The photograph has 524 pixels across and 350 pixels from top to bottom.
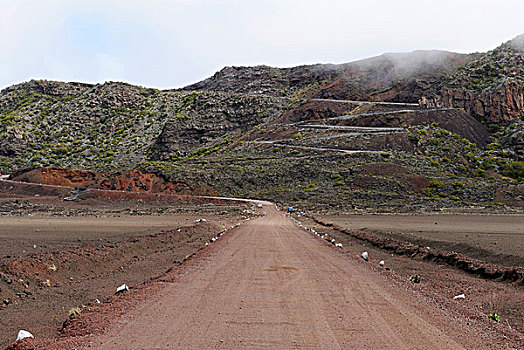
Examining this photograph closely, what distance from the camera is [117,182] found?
6419 centimetres

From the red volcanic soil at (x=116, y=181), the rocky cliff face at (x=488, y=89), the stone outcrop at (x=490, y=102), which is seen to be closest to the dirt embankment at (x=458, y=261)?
the red volcanic soil at (x=116, y=181)

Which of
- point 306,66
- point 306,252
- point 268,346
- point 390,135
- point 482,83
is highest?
point 306,66

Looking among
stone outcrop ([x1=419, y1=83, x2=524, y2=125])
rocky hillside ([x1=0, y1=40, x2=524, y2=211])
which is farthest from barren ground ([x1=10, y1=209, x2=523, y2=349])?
stone outcrop ([x1=419, y1=83, x2=524, y2=125])

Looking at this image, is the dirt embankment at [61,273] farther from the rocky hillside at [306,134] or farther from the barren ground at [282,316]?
the rocky hillside at [306,134]

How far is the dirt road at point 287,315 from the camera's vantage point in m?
5.79

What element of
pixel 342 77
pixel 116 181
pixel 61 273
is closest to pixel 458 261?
pixel 61 273

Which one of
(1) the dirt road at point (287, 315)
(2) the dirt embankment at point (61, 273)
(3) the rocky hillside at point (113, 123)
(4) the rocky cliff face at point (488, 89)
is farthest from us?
(3) the rocky hillside at point (113, 123)

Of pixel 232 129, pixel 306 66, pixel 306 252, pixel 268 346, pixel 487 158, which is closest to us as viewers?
pixel 268 346

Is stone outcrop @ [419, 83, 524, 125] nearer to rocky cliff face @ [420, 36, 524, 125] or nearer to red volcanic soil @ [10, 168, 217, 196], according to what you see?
rocky cliff face @ [420, 36, 524, 125]

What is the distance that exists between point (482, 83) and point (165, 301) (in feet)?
363

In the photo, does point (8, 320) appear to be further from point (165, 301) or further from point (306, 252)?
point (306, 252)

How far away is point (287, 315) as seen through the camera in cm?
711

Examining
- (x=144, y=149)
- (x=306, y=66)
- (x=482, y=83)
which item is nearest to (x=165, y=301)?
(x=144, y=149)

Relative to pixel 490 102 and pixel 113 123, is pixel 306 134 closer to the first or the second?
pixel 490 102
